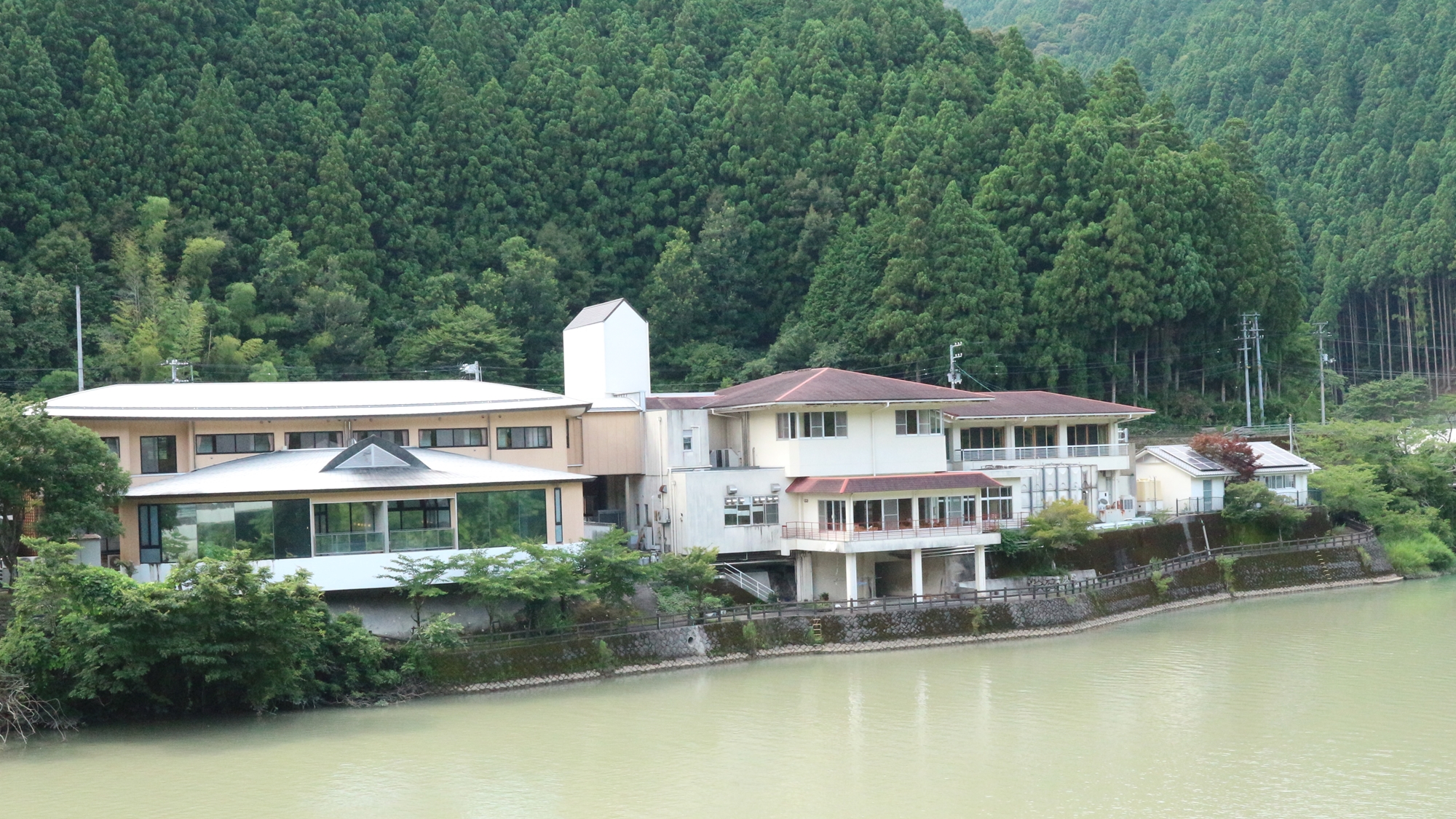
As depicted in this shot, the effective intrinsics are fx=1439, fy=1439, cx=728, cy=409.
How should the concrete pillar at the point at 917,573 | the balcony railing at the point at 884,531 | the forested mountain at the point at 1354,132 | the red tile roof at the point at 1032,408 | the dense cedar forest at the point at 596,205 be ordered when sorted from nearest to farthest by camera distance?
the balcony railing at the point at 884,531 → the concrete pillar at the point at 917,573 → the red tile roof at the point at 1032,408 → the dense cedar forest at the point at 596,205 → the forested mountain at the point at 1354,132

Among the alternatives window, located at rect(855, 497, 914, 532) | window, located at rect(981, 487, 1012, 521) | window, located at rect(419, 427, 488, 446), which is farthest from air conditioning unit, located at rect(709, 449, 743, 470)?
window, located at rect(981, 487, 1012, 521)

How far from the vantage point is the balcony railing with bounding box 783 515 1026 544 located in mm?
27594

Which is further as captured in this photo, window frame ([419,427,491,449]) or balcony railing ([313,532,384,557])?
window frame ([419,427,491,449])

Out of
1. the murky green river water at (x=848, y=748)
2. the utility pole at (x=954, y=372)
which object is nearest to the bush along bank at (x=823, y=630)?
the murky green river water at (x=848, y=748)

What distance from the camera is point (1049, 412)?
34969 millimetres

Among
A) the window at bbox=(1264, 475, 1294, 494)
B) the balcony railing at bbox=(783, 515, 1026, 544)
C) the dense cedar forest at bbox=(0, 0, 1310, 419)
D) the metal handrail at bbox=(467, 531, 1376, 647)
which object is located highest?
the dense cedar forest at bbox=(0, 0, 1310, 419)

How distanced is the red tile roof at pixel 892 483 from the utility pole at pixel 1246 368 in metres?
23.2

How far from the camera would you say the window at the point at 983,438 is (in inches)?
1387

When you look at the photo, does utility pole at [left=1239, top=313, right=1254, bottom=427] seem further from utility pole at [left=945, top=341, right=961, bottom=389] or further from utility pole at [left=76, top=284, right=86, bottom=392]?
utility pole at [left=76, top=284, right=86, bottom=392]

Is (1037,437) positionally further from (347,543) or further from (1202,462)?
(347,543)

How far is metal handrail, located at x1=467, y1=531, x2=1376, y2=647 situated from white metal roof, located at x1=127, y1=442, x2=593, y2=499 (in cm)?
285

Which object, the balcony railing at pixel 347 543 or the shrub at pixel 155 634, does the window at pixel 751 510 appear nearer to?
the balcony railing at pixel 347 543

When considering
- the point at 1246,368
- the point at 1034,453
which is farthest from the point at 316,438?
the point at 1246,368

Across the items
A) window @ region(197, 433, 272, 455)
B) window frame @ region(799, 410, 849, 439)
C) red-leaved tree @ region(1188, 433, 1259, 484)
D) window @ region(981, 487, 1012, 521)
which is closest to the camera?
window @ region(197, 433, 272, 455)
